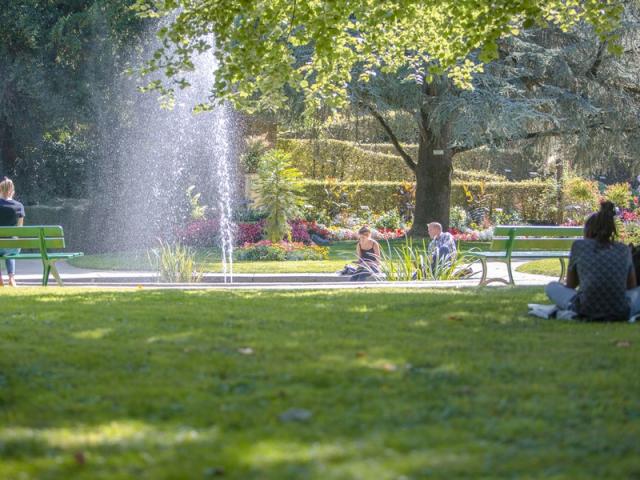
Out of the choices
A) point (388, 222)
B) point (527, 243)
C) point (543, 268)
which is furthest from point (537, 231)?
point (388, 222)

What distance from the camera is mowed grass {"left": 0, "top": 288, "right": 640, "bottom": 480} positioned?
3666mm

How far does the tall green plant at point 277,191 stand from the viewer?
19.5 meters

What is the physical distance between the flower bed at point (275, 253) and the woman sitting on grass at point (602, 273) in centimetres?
1138

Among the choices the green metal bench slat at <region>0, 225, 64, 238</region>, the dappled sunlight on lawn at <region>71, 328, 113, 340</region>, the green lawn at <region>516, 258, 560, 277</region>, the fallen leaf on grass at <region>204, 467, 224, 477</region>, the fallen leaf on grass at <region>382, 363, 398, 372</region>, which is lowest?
the green lawn at <region>516, 258, 560, 277</region>

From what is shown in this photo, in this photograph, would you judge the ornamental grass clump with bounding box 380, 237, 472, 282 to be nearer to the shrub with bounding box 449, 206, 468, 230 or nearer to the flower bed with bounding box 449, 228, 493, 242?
the flower bed with bounding box 449, 228, 493, 242

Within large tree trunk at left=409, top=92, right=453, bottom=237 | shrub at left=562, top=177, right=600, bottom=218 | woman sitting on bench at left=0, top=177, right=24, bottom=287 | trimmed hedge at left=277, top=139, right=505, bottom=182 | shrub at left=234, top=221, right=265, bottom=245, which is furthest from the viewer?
trimmed hedge at left=277, top=139, right=505, bottom=182

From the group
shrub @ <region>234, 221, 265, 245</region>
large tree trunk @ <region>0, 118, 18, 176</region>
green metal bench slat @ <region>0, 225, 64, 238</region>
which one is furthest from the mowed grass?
large tree trunk @ <region>0, 118, 18, 176</region>

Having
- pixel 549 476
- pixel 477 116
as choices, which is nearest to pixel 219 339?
pixel 549 476

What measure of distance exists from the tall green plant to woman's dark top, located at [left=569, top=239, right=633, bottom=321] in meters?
12.3

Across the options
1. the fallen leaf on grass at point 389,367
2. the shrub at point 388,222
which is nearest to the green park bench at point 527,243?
the fallen leaf on grass at point 389,367

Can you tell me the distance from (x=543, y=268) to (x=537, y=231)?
3.27 metres

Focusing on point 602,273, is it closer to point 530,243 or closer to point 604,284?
point 604,284

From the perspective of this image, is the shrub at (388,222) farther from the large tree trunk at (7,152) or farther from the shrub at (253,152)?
the large tree trunk at (7,152)

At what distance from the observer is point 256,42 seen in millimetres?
10680
